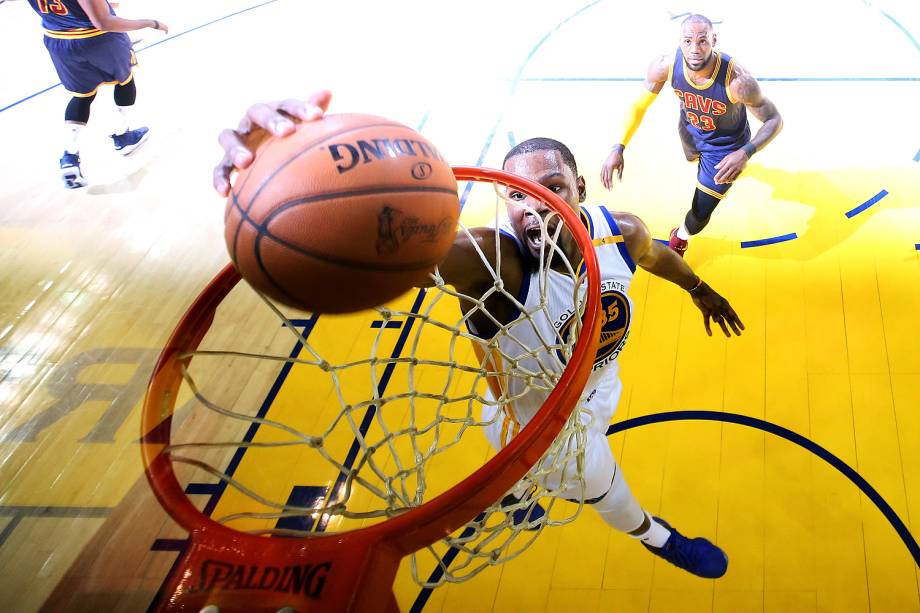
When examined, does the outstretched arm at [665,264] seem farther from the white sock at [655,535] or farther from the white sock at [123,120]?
the white sock at [123,120]

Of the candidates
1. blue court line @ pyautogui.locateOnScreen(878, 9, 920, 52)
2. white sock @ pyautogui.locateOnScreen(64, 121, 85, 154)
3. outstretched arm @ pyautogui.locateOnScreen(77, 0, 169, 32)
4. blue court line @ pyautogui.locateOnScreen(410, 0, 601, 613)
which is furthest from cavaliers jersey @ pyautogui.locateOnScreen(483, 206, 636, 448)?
white sock @ pyautogui.locateOnScreen(64, 121, 85, 154)

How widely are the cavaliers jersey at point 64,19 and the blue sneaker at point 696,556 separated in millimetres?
4041

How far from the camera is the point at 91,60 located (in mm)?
4578

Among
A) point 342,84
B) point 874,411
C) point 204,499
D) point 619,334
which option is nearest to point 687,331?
point 874,411

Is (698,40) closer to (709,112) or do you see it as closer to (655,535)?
(709,112)

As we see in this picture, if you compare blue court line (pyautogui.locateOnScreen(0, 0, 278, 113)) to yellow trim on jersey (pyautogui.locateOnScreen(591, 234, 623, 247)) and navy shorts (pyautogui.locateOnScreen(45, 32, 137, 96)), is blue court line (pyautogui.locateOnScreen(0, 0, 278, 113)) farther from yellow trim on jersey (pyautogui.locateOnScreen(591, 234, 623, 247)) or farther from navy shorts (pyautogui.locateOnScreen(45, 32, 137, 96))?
yellow trim on jersey (pyautogui.locateOnScreen(591, 234, 623, 247))

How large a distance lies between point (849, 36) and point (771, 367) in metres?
2.69

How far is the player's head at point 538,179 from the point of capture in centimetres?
215

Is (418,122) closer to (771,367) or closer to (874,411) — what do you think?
(771,367)

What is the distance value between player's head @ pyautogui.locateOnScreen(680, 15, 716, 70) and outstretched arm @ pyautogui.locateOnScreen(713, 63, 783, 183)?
14cm

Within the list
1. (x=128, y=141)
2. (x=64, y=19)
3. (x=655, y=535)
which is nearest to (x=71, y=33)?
(x=64, y=19)

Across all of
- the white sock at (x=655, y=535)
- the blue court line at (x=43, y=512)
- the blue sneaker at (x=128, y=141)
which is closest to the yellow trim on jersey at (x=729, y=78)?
the white sock at (x=655, y=535)

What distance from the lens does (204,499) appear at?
282 cm

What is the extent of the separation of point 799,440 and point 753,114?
60.1 inches
